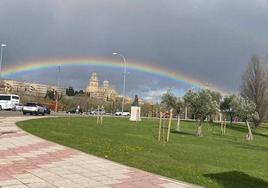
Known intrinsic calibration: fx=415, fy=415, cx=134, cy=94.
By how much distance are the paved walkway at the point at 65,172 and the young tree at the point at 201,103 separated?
18495 millimetres

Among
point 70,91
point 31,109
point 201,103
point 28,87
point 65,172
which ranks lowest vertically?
point 65,172

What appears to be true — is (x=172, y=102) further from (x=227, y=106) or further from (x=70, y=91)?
(x=70, y=91)

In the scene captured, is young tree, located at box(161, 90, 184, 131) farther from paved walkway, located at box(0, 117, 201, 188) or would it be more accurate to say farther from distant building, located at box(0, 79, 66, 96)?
distant building, located at box(0, 79, 66, 96)

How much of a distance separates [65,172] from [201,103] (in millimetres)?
22307

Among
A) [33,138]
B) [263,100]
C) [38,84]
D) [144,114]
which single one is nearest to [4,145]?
[33,138]

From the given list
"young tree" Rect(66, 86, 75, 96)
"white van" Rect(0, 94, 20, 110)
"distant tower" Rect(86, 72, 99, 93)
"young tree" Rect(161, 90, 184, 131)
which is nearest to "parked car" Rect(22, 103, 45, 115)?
"white van" Rect(0, 94, 20, 110)

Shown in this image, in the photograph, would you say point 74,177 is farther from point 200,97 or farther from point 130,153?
point 200,97

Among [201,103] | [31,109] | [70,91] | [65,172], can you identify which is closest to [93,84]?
[70,91]

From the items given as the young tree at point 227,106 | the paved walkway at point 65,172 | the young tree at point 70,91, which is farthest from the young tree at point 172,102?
the young tree at point 70,91

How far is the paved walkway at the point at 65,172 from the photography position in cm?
900

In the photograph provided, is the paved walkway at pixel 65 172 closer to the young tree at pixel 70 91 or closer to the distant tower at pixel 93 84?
the young tree at pixel 70 91

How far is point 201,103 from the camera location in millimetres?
31422

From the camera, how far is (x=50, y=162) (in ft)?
38.3

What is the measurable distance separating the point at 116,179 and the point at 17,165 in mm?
2936
